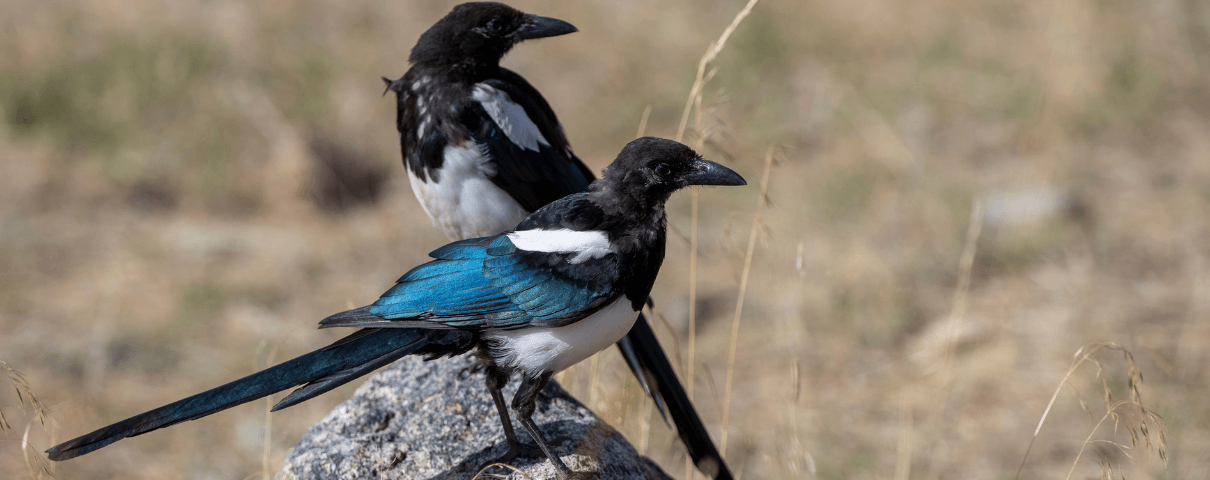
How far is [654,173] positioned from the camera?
264 cm

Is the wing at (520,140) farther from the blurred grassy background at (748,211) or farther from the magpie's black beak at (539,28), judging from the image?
the blurred grassy background at (748,211)

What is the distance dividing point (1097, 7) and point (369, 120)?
621cm

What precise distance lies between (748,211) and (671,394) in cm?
327

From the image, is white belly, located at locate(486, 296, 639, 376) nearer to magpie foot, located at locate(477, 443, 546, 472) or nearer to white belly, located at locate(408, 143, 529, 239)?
magpie foot, located at locate(477, 443, 546, 472)

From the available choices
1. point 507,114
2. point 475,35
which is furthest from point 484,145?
point 475,35

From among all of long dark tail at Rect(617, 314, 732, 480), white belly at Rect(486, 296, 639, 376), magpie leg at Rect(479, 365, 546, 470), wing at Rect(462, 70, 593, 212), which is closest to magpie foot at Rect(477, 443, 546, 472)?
magpie leg at Rect(479, 365, 546, 470)

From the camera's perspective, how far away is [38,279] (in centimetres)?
601

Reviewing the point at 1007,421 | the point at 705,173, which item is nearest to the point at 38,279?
the point at 705,173

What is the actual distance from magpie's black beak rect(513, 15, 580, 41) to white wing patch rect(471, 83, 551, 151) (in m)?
0.24

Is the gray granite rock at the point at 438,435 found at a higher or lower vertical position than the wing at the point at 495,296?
lower

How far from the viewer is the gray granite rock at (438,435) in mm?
2791

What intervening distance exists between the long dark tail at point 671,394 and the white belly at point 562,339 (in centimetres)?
77

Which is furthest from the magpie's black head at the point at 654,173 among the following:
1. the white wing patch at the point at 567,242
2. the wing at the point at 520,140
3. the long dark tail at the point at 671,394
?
the long dark tail at the point at 671,394

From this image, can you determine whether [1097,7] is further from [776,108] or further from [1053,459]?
[1053,459]
